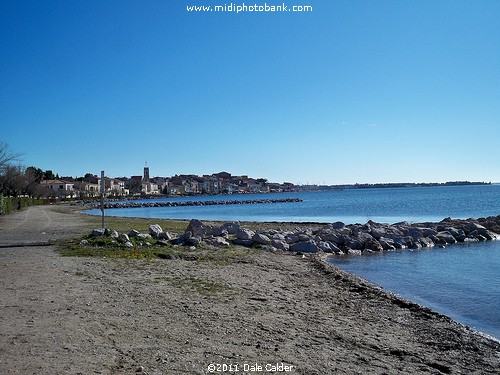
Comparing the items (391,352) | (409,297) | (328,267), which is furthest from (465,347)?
(328,267)

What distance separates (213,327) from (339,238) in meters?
15.4

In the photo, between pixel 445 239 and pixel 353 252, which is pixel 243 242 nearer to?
pixel 353 252

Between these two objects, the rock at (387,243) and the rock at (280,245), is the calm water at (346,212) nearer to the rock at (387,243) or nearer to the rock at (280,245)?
the rock at (387,243)

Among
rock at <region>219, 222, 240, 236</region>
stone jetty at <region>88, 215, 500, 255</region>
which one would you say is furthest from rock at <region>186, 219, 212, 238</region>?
rock at <region>219, 222, 240, 236</region>

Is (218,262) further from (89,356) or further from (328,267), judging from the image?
(89,356)

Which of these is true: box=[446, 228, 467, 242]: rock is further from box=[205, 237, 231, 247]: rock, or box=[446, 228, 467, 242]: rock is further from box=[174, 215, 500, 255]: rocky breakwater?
box=[205, 237, 231, 247]: rock

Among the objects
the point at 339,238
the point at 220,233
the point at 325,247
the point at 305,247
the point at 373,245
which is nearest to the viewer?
the point at 305,247

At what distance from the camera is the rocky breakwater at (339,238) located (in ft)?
61.5

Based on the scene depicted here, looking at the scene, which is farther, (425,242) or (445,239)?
(445,239)

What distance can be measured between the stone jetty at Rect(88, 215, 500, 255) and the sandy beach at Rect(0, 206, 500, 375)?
661cm

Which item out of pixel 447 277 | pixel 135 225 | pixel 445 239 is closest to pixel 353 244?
pixel 445 239

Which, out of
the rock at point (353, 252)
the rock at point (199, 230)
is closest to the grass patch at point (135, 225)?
the rock at point (199, 230)

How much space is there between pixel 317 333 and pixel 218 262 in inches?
282

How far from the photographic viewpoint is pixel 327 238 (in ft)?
70.4
